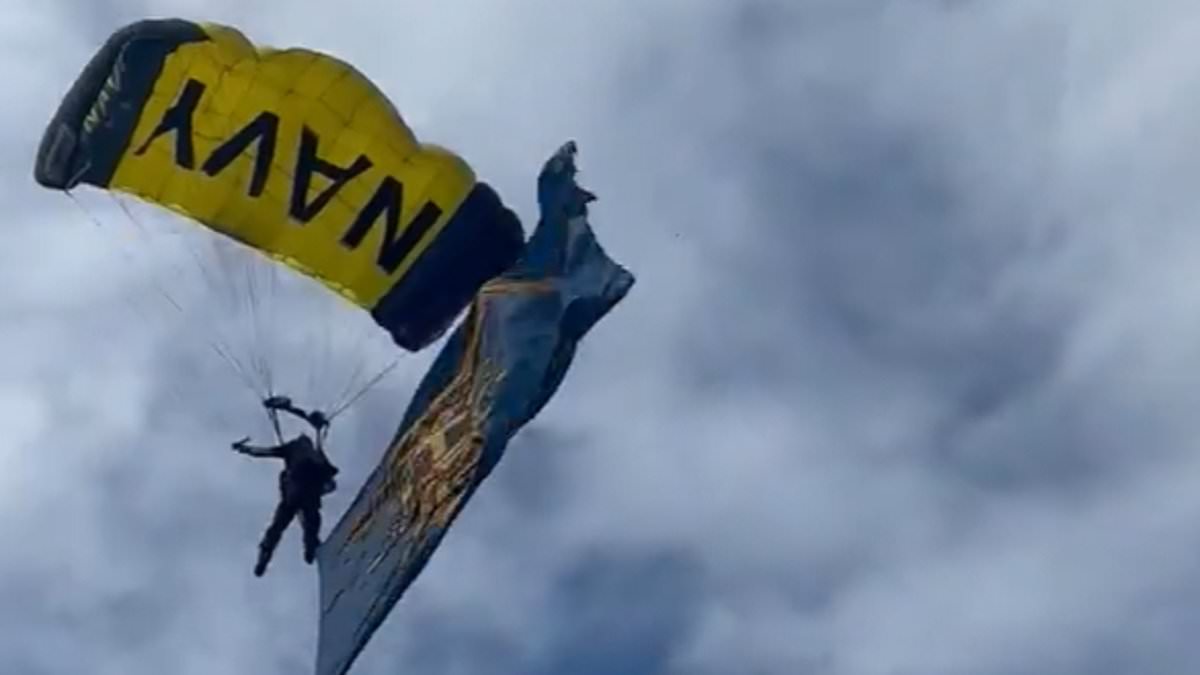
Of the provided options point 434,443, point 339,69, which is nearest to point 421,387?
point 434,443

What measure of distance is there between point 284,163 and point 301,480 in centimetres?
235

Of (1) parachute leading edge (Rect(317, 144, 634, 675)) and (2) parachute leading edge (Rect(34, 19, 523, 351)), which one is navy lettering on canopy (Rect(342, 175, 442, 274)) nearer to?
(2) parachute leading edge (Rect(34, 19, 523, 351))

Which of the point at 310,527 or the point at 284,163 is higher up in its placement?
the point at 284,163

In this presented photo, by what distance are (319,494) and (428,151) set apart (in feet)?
8.86

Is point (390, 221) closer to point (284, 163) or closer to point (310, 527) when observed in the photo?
point (284, 163)

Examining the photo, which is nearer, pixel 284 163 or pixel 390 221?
pixel 284 163

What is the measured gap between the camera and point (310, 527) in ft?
78.7

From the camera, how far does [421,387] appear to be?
76.5 ft

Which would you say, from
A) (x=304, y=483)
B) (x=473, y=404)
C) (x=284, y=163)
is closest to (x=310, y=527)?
(x=304, y=483)

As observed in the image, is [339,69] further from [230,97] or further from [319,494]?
[319,494]

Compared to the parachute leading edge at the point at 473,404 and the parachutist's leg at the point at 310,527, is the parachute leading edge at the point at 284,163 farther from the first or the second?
the parachutist's leg at the point at 310,527

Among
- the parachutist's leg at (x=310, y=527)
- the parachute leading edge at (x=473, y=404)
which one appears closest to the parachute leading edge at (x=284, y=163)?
the parachute leading edge at (x=473, y=404)

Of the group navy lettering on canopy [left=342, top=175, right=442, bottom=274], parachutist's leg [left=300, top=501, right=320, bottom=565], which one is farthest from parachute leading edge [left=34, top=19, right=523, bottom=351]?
parachutist's leg [left=300, top=501, right=320, bottom=565]

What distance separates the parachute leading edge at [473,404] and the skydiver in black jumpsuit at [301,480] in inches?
33.4
